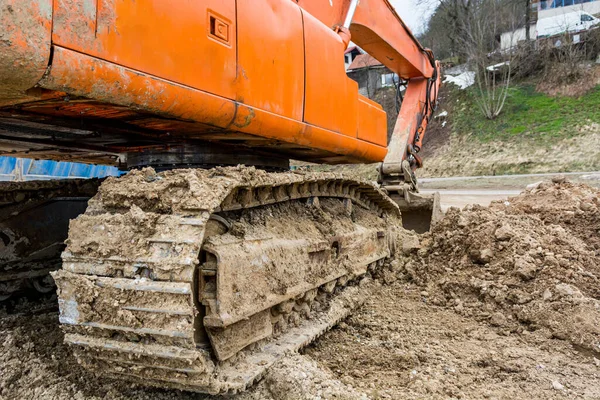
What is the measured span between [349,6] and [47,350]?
3.45 metres

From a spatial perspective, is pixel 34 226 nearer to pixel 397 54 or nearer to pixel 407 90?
pixel 397 54

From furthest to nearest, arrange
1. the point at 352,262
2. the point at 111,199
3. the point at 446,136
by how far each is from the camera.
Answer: the point at 446,136 → the point at 352,262 → the point at 111,199

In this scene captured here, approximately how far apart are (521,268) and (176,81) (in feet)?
10.8

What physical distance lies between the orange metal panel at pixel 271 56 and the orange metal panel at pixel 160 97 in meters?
A: 0.08

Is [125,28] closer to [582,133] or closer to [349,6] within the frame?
[349,6]

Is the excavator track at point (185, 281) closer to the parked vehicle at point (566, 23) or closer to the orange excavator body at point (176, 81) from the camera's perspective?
the orange excavator body at point (176, 81)

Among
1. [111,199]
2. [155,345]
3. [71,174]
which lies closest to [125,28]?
[111,199]

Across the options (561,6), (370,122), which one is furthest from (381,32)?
(561,6)

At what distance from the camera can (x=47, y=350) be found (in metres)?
2.93

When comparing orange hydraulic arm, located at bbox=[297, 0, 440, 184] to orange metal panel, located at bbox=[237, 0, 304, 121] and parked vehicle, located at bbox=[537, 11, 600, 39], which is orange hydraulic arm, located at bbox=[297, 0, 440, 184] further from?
parked vehicle, located at bbox=[537, 11, 600, 39]

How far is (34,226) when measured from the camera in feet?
12.2

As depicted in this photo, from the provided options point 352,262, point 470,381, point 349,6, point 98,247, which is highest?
point 349,6

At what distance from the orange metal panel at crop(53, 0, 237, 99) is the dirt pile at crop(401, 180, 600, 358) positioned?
8.98 feet

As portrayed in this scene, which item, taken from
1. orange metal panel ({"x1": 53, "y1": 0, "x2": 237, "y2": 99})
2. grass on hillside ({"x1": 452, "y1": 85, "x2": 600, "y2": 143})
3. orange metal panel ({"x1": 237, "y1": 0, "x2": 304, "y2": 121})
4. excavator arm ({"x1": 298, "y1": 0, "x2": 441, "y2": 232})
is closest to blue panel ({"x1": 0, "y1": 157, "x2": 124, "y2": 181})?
excavator arm ({"x1": 298, "y1": 0, "x2": 441, "y2": 232})
